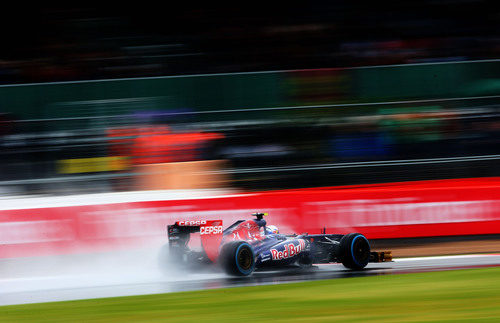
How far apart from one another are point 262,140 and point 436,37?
4.97 m

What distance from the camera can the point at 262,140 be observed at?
10984 millimetres

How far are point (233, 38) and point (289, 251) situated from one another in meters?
6.26

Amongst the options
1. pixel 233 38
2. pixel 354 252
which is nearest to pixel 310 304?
pixel 354 252

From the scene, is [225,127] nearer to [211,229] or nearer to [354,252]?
[211,229]

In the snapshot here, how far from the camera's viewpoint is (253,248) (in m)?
8.20

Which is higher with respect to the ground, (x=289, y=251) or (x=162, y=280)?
(x=289, y=251)

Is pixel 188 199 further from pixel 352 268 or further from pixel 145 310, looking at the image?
pixel 145 310

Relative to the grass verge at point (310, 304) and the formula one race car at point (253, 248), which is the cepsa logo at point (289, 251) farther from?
the grass verge at point (310, 304)

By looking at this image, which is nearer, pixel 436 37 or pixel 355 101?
pixel 355 101

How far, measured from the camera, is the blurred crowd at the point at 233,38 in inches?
513

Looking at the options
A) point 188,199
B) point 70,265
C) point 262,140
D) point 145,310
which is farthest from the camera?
point 262,140

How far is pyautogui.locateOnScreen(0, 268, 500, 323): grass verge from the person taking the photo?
18.2 feet

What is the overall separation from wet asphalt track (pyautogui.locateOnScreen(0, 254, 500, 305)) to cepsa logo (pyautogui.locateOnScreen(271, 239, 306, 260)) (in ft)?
0.67

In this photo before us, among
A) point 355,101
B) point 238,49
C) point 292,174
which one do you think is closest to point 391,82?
point 355,101
